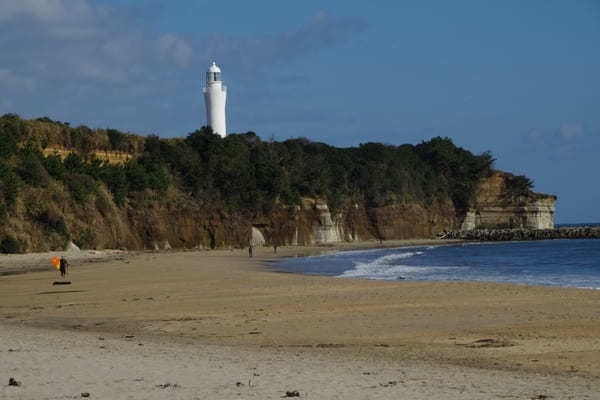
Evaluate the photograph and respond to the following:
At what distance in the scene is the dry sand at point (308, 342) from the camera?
31.8ft

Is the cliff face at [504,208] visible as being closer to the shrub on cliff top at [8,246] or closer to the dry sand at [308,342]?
the shrub on cliff top at [8,246]

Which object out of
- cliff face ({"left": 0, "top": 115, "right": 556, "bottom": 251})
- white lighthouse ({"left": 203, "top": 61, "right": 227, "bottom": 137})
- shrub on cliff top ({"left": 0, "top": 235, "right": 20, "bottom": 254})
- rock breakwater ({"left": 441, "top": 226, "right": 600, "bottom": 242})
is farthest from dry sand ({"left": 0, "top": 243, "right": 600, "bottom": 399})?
rock breakwater ({"left": 441, "top": 226, "right": 600, "bottom": 242})

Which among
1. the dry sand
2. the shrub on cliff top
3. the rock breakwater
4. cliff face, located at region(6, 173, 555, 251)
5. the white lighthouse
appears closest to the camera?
the dry sand

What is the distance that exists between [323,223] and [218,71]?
19169mm

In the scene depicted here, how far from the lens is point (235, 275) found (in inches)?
1282

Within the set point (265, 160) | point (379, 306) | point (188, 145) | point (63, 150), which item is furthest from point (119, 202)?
point (379, 306)

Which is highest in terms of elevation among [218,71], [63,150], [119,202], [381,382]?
[218,71]

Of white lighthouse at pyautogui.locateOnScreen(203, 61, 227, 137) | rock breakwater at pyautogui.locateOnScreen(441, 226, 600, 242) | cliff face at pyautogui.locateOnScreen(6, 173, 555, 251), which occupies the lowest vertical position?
rock breakwater at pyautogui.locateOnScreen(441, 226, 600, 242)

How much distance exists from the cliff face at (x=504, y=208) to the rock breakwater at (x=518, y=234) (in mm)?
5841

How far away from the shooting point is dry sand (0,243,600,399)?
9.69 m

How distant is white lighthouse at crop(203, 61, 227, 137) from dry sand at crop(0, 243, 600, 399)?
6132cm

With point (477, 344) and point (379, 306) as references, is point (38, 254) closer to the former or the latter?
point (379, 306)

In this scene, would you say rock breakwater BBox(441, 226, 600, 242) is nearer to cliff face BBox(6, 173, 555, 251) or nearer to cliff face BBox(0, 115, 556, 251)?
cliff face BBox(6, 173, 555, 251)

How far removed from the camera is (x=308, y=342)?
13.9 m
